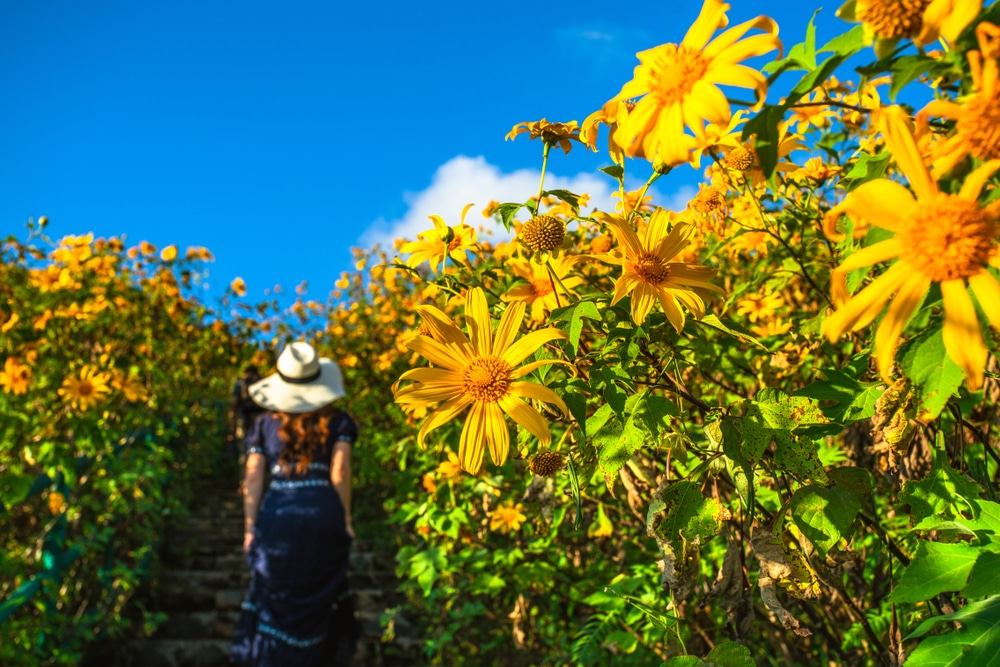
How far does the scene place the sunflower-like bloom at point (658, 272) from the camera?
947mm

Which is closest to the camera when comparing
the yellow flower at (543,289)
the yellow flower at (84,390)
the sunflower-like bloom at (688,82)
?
the sunflower-like bloom at (688,82)

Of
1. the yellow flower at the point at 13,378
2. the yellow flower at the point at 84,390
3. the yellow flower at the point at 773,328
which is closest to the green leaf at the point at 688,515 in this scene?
the yellow flower at the point at 773,328

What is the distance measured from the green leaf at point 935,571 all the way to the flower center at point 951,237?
1.46 feet

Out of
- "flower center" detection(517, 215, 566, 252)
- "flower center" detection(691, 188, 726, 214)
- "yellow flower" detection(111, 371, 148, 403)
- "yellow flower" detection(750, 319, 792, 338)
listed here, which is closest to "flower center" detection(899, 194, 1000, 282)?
"flower center" detection(517, 215, 566, 252)

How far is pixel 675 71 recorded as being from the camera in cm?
81

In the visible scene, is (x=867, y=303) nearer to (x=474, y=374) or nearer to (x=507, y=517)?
(x=474, y=374)

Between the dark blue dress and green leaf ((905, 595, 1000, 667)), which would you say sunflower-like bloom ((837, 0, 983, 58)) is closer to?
green leaf ((905, 595, 1000, 667))

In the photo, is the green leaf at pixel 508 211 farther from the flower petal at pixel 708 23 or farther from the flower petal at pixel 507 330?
the flower petal at pixel 708 23

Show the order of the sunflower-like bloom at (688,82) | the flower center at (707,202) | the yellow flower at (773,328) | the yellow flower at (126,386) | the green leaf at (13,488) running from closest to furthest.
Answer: the sunflower-like bloom at (688,82) < the flower center at (707,202) < the yellow flower at (773,328) < the green leaf at (13,488) < the yellow flower at (126,386)

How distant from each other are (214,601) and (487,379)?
4.69m

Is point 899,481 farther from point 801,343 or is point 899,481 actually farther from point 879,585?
point 879,585

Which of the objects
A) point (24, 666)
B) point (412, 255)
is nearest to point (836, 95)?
point (412, 255)

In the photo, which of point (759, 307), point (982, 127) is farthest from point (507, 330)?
point (759, 307)

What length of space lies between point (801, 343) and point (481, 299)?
990 mm
